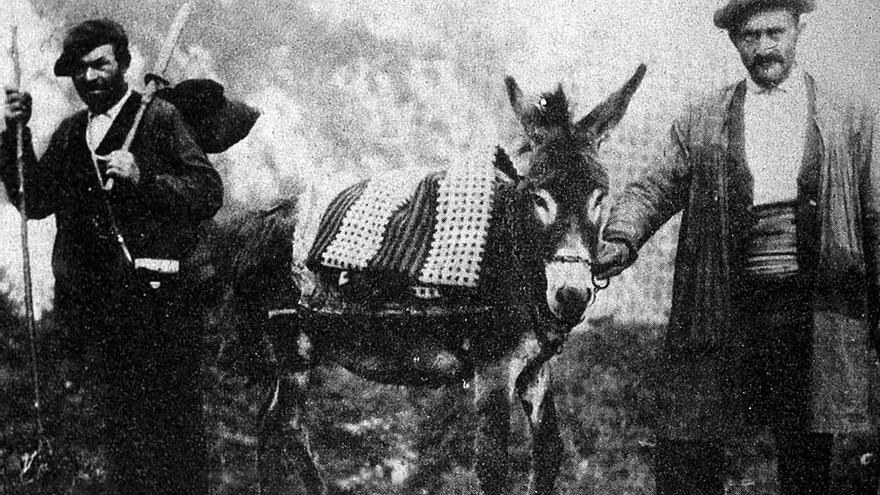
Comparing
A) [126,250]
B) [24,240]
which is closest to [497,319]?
[126,250]

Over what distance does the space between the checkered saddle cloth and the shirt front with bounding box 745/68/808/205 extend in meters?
1.19

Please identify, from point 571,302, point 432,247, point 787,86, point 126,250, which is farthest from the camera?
point 787,86

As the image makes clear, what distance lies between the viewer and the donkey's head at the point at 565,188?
11.7ft

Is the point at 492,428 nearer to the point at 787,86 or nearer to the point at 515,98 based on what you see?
the point at 515,98

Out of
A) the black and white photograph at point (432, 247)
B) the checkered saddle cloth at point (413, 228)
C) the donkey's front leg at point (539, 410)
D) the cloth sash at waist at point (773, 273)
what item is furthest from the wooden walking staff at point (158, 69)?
the cloth sash at waist at point (773, 273)

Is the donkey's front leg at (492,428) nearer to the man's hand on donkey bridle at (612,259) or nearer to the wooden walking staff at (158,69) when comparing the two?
the man's hand on donkey bridle at (612,259)

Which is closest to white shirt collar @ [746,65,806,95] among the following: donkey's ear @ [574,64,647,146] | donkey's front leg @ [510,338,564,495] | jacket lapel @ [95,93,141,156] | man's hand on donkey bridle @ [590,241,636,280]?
donkey's ear @ [574,64,647,146]

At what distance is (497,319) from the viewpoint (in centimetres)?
366

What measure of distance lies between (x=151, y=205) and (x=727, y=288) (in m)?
2.58

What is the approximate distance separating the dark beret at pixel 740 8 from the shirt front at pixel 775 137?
29 cm

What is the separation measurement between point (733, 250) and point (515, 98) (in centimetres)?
119

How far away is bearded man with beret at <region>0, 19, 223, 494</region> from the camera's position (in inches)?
149

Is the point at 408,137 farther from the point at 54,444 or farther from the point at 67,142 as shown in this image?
the point at 54,444

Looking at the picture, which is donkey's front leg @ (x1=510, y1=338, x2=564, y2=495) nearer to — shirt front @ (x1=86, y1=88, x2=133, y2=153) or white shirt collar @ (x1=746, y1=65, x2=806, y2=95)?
white shirt collar @ (x1=746, y1=65, x2=806, y2=95)
